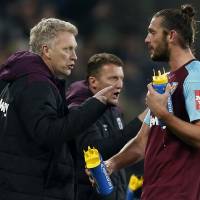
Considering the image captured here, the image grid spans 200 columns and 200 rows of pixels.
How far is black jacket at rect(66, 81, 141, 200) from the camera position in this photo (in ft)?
14.4

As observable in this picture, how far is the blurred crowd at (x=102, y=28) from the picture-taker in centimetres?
755

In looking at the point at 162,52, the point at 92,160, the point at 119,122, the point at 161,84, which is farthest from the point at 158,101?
the point at 119,122

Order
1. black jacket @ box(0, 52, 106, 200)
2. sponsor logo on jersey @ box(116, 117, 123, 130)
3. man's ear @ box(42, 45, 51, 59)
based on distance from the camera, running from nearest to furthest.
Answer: black jacket @ box(0, 52, 106, 200) → man's ear @ box(42, 45, 51, 59) → sponsor logo on jersey @ box(116, 117, 123, 130)

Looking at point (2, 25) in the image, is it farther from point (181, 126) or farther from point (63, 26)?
point (181, 126)

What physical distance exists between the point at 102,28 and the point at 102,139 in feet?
12.8

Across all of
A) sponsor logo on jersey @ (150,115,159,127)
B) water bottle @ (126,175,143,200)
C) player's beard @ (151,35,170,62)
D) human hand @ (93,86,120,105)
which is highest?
player's beard @ (151,35,170,62)

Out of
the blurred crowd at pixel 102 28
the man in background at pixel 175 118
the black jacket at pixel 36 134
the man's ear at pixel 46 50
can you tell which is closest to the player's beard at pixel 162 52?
the man in background at pixel 175 118

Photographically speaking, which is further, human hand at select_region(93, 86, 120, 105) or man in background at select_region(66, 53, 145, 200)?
man in background at select_region(66, 53, 145, 200)

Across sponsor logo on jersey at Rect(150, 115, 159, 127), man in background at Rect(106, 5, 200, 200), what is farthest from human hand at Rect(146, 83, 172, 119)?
sponsor logo on jersey at Rect(150, 115, 159, 127)

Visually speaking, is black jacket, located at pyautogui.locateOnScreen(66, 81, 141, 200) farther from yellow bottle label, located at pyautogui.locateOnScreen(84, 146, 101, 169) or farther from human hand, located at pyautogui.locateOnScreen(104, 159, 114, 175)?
yellow bottle label, located at pyautogui.locateOnScreen(84, 146, 101, 169)

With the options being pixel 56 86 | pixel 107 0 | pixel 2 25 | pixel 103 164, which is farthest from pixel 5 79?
pixel 107 0

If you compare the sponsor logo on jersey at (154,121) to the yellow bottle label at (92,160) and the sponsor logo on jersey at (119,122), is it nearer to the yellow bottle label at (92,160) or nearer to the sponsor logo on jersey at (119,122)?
the yellow bottle label at (92,160)

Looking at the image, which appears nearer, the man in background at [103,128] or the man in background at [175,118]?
the man in background at [175,118]

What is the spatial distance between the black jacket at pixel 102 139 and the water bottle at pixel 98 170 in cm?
34
